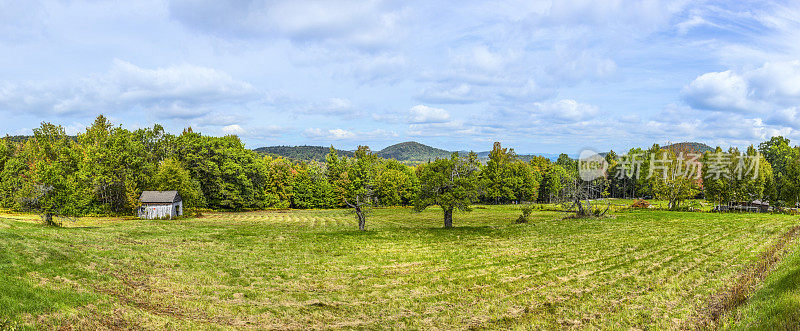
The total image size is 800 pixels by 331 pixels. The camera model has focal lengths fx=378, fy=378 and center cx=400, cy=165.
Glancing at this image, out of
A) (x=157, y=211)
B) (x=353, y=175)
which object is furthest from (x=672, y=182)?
(x=157, y=211)

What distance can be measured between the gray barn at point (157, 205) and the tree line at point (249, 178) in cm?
239

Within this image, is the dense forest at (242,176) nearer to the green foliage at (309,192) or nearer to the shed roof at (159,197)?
the green foliage at (309,192)

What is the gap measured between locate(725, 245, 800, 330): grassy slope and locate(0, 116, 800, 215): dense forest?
2521 centimetres

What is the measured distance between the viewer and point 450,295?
17.2m

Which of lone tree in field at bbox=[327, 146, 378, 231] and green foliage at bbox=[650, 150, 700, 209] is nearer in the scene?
green foliage at bbox=[650, 150, 700, 209]

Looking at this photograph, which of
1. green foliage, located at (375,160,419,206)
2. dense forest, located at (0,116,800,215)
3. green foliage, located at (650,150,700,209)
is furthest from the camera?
green foliage, located at (375,160,419,206)

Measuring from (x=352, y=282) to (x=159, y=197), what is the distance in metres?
51.0

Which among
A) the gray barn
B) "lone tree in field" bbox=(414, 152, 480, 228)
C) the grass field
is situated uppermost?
"lone tree in field" bbox=(414, 152, 480, 228)

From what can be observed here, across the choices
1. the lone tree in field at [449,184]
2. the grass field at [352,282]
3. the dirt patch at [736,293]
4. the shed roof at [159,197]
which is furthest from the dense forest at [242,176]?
the dirt patch at [736,293]

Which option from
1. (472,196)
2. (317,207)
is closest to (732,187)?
(472,196)

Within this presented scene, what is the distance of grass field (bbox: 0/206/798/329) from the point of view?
13328 millimetres

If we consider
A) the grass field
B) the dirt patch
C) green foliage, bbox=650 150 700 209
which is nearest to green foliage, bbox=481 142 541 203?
green foliage, bbox=650 150 700 209

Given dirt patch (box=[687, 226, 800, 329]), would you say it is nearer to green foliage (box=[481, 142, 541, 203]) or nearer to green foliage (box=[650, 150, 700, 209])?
green foliage (box=[650, 150, 700, 209])

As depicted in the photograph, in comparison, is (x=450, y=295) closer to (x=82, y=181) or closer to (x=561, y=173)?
(x=82, y=181)
